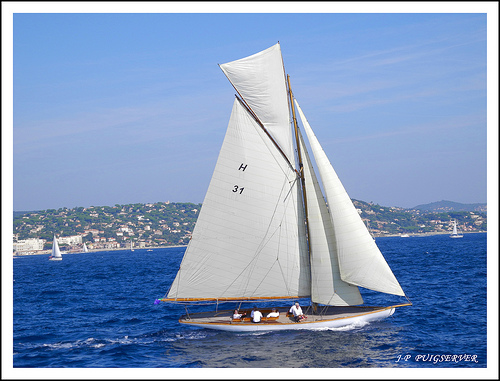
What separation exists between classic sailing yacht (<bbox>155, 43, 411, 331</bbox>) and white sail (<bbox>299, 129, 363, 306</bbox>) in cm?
6

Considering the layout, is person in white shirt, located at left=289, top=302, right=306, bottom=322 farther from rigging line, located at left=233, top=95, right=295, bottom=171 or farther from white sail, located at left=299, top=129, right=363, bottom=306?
rigging line, located at left=233, top=95, right=295, bottom=171

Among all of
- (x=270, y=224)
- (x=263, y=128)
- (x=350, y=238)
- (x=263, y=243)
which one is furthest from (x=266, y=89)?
(x=350, y=238)

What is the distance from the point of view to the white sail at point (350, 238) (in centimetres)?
3544

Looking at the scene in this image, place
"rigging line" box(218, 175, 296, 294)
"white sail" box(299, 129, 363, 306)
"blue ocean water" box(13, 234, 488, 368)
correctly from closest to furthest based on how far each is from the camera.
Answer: "blue ocean water" box(13, 234, 488, 368) → "white sail" box(299, 129, 363, 306) → "rigging line" box(218, 175, 296, 294)

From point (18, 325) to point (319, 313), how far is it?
23464 millimetres

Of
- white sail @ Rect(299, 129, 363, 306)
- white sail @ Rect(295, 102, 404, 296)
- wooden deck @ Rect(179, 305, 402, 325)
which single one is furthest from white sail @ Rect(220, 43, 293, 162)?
wooden deck @ Rect(179, 305, 402, 325)

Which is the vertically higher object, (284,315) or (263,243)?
(263,243)

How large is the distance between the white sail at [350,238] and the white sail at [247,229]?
242 centimetres

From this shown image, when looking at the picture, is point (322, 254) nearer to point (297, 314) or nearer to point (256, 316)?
point (297, 314)

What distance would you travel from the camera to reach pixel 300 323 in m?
35.7

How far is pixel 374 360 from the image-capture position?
98.8 feet

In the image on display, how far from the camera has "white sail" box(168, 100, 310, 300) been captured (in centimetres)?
3697

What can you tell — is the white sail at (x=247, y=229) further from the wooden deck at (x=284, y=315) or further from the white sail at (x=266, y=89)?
the wooden deck at (x=284, y=315)

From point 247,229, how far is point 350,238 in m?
6.70
